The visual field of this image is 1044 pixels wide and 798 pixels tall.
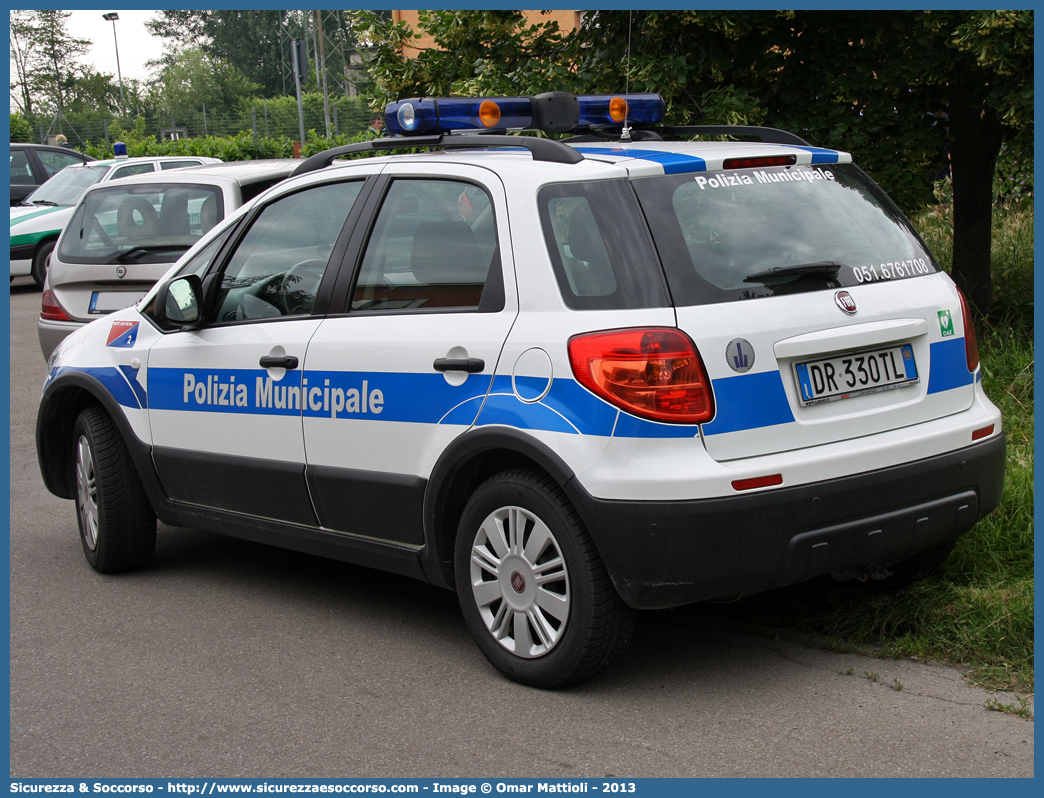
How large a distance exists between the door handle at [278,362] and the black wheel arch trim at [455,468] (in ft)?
2.67

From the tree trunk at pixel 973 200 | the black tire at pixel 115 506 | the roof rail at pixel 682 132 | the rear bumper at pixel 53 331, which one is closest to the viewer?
the roof rail at pixel 682 132

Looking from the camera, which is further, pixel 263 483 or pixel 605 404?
pixel 263 483

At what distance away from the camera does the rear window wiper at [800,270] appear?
3691 mm

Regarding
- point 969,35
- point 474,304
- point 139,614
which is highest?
point 969,35

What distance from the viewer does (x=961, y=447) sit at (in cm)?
391

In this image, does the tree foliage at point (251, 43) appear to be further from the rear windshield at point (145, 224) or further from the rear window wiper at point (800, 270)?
the rear window wiper at point (800, 270)

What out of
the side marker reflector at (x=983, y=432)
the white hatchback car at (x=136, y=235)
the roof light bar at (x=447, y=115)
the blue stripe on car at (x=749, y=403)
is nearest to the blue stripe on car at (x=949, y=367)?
the side marker reflector at (x=983, y=432)

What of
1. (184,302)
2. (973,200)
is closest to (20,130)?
(973,200)

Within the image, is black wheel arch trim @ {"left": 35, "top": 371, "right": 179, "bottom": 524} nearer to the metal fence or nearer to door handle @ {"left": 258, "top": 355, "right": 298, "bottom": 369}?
door handle @ {"left": 258, "top": 355, "right": 298, "bottom": 369}

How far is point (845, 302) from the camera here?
3754 mm

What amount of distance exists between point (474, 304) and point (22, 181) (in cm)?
1821

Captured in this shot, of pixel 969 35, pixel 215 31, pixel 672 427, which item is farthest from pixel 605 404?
pixel 215 31

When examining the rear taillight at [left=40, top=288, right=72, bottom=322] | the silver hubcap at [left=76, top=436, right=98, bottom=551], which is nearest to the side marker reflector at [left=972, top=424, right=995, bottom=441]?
the silver hubcap at [left=76, top=436, right=98, bottom=551]

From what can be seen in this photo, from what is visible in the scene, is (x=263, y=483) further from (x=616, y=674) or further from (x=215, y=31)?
(x=215, y=31)
